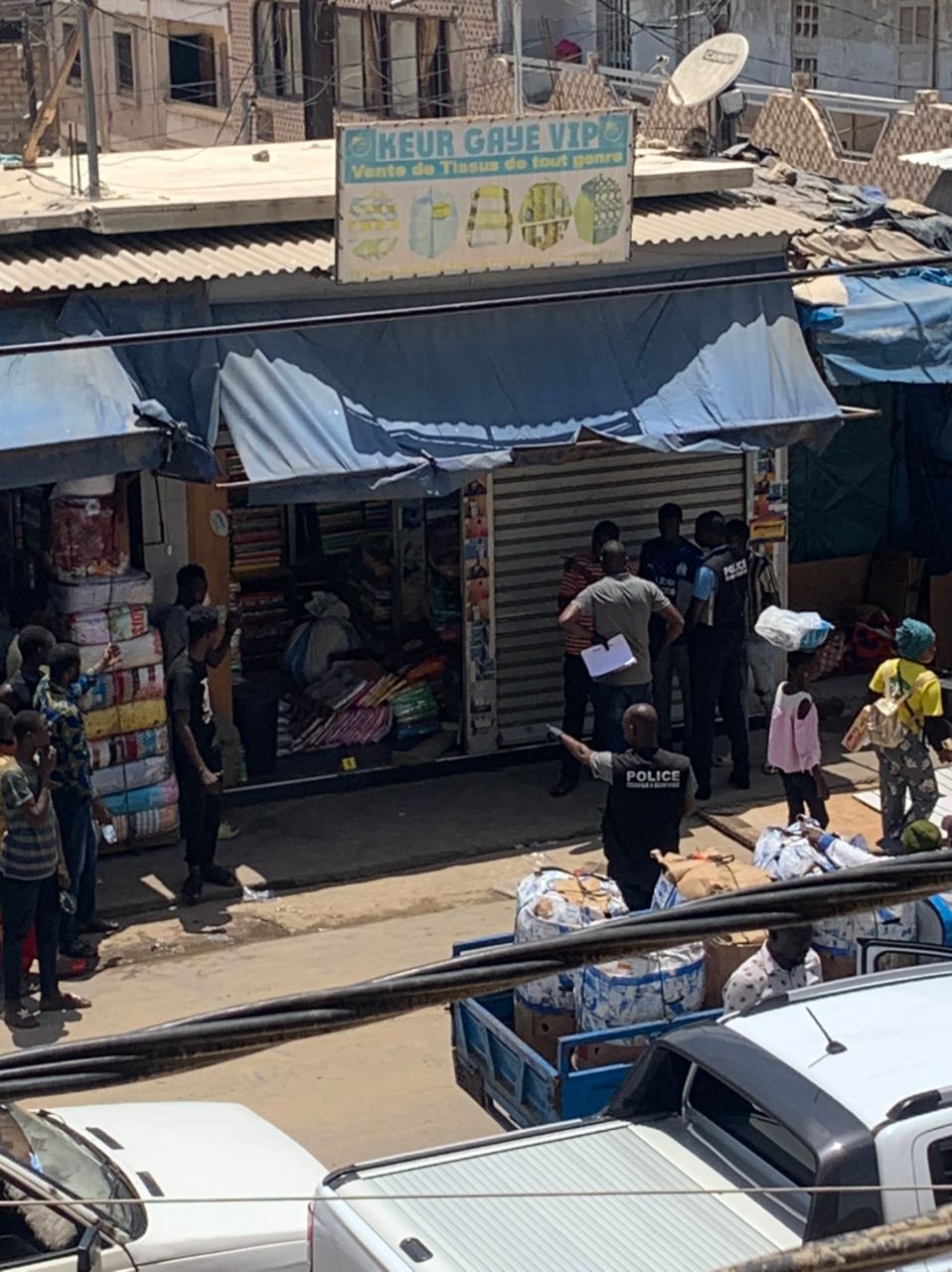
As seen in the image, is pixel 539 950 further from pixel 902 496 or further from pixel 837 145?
pixel 837 145

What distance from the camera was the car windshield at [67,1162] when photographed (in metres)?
6.32

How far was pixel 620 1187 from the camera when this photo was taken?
6117mm

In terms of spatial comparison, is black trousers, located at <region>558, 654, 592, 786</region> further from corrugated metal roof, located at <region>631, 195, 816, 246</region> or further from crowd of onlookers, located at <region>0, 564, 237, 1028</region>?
corrugated metal roof, located at <region>631, 195, 816, 246</region>

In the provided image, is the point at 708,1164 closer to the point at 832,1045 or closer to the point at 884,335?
the point at 832,1045

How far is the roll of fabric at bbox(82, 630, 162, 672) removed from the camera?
1163cm

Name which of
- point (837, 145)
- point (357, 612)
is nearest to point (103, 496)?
point (357, 612)

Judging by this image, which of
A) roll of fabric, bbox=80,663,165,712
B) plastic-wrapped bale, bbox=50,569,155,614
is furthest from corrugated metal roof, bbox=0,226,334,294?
roll of fabric, bbox=80,663,165,712

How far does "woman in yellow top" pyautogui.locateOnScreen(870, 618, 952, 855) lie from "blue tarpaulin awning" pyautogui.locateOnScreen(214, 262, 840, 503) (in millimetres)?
2346

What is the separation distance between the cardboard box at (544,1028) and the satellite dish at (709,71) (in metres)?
8.09

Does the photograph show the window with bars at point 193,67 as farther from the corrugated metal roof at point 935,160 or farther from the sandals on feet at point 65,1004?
the sandals on feet at point 65,1004

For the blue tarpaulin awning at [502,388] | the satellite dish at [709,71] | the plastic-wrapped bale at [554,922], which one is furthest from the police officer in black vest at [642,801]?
the satellite dish at [709,71]

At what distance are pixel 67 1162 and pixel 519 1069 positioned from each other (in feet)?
6.50

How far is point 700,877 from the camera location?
337 inches

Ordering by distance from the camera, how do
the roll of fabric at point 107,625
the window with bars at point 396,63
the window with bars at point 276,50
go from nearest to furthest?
the roll of fabric at point 107,625 → the window with bars at point 396,63 → the window with bars at point 276,50
